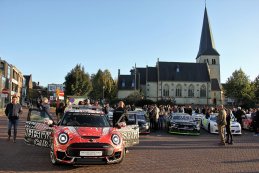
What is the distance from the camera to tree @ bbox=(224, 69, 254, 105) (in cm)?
8275

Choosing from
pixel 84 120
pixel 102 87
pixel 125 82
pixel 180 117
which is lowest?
pixel 180 117

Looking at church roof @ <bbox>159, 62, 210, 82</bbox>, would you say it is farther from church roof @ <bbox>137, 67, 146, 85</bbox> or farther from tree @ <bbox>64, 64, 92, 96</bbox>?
tree @ <bbox>64, 64, 92, 96</bbox>

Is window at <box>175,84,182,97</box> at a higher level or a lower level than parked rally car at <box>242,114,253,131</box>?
higher

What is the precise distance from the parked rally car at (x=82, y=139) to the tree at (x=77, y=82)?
6154 centimetres

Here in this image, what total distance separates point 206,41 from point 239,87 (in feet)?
55.0

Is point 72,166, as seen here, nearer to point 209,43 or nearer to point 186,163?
point 186,163

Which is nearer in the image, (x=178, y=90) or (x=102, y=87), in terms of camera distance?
(x=102, y=87)

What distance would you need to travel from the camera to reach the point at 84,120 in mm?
9602

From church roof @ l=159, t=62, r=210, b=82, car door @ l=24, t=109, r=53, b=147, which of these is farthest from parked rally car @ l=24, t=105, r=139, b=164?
church roof @ l=159, t=62, r=210, b=82

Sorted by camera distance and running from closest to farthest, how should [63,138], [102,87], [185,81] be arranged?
[63,138]
[102,87]
[185,81]

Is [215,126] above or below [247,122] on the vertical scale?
below

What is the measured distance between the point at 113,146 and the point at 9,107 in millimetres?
6917

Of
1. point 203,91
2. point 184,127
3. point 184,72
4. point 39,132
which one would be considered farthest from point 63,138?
point 184,72

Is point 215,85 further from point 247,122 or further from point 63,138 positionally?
point 63,138
